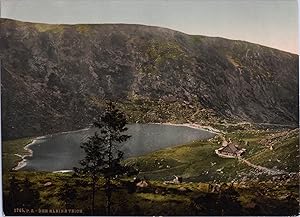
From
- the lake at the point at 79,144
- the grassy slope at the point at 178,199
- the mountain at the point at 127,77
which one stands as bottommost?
the grassy slope at the point at 178,199

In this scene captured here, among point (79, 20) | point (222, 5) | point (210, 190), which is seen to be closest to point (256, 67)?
point (222, 5)

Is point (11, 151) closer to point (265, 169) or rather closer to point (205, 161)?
point (205, 161)

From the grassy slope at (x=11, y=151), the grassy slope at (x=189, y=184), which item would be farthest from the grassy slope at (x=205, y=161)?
the grassy slope at (x=11, y=151)

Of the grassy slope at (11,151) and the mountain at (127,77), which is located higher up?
the mountain at (127,77)

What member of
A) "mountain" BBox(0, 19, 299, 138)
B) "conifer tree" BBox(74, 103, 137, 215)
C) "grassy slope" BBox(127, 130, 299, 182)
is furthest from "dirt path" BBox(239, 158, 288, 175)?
"conifer tree" BBox(74, 103, 137, 215)

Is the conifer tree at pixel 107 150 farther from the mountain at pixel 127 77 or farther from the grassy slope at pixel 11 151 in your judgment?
the grassy slope at pixel 11 151

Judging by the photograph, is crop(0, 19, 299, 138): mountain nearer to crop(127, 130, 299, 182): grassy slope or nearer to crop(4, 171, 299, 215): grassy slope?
crop(127, 130, 299, 182): grassy slope
